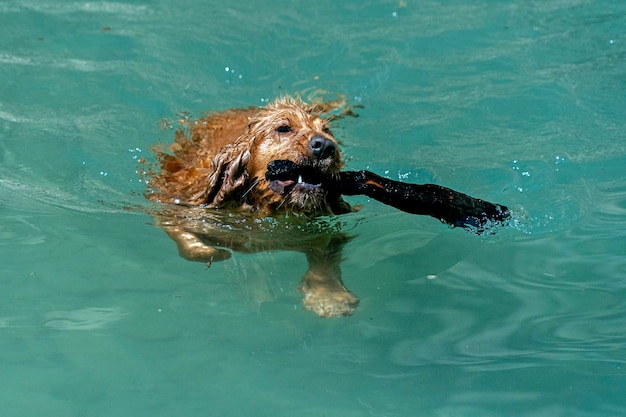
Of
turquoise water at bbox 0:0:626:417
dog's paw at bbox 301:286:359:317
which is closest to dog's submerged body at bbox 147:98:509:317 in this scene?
dog's paw at bbox 301:286:359:317

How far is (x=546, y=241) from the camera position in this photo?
608cm

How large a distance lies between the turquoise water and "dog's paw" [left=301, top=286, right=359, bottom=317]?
0.09m

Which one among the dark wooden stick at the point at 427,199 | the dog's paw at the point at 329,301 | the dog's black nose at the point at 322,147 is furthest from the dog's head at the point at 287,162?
the dog's paw at the point at 329,301

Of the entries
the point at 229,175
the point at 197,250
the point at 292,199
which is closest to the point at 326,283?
the point at 292,199

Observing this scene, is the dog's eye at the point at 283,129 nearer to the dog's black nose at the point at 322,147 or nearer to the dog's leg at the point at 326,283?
the dog's black nose at the point at 322,147

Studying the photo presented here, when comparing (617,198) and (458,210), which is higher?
(617,198)

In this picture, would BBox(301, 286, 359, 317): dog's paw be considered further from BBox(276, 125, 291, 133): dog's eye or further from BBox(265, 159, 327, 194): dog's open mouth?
BBox(276, 125, 291, 133): dog's eye

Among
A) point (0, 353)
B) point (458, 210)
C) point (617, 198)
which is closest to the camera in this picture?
point (0, 353)

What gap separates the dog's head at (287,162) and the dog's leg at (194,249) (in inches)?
18.0

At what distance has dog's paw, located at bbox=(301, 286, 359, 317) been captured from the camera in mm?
5258

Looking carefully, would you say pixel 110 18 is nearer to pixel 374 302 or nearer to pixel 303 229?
pixel 303 229

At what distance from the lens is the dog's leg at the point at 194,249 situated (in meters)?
5.79

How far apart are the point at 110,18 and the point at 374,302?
20.3 ft

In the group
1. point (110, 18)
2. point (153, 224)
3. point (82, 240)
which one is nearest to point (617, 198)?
point (153, 224)
